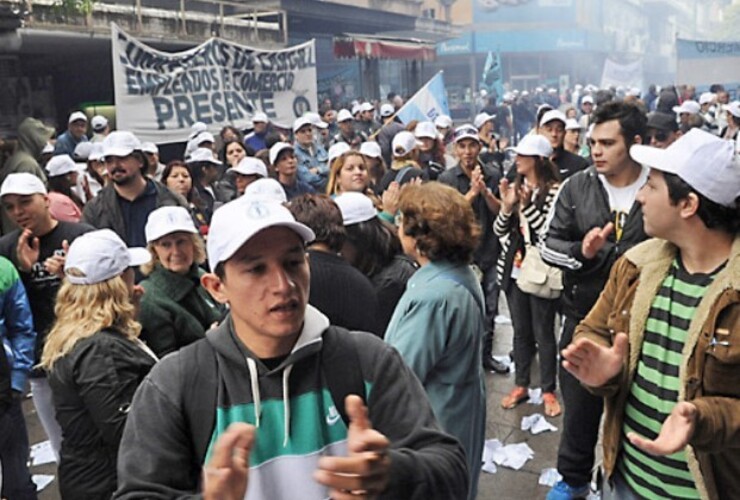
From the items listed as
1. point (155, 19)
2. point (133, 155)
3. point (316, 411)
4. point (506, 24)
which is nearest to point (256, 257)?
point (316, 411)

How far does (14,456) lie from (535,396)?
3.80 meters

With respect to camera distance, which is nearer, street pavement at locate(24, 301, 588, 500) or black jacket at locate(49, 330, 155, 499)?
black jacket at locate(49, 330, 155, 499)

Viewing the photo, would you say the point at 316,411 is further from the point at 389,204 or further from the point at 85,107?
the point at 85,107

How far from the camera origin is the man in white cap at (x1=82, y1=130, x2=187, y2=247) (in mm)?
5457

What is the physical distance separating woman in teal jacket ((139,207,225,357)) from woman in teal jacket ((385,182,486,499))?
1134 mm

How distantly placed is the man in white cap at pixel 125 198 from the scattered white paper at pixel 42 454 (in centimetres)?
161

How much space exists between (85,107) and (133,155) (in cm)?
916

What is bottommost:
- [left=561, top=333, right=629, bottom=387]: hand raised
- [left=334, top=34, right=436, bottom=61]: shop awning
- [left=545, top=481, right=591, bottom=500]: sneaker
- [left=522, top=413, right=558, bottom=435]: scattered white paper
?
[left=522, top=413, right=558, bottom=435]: scattered white paper

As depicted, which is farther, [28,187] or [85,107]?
[85,107]

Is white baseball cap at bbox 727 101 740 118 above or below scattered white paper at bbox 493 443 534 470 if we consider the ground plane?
above

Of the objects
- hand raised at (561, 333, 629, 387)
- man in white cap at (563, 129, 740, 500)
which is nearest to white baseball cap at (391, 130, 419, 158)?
man in white cap at (563, 129, 740, 500)

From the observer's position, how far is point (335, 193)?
5957 millimetres

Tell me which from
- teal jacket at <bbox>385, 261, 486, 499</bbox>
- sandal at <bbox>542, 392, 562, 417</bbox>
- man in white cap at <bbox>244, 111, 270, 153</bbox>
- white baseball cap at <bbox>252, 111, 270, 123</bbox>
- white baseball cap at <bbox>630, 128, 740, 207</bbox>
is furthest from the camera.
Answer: white baseball cap at <bbox>252, 111, 270, 123</bbox>

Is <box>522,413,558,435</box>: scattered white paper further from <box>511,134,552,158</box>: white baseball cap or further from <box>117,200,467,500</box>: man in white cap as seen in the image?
<box>117,200,467,500</box>: man in white cap
